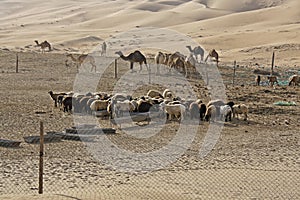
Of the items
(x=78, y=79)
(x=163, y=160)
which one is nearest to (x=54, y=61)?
(x=78, y=79)

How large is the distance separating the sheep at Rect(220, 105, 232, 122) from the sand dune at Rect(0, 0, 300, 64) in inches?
998

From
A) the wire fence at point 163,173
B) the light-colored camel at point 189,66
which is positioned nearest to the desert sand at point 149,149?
the wire fence at point 163,173

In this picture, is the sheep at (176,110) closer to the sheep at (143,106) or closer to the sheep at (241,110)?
the sheep at (143,106)

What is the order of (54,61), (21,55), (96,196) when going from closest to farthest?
1. (96,196)
2. (54,61)
3. (21,55)

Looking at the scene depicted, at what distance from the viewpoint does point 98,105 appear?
1888 centimetres

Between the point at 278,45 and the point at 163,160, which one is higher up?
the point at 278,45

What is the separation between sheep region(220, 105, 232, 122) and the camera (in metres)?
18.4

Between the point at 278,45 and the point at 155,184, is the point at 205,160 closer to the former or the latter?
the point at 155,184

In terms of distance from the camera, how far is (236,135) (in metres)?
16.7

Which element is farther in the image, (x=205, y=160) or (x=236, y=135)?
(x=236, y=135)

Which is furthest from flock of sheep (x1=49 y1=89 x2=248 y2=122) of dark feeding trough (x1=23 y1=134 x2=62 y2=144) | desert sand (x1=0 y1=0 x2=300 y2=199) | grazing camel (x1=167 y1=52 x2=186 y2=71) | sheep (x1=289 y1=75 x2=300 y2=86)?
grazing camel (x1=167 y1=52 x2=186 y2=71)

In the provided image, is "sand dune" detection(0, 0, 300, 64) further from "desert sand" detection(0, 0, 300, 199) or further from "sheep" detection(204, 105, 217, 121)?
"sheep" detection(204, 105, 217, 121)

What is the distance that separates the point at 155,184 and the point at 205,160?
243cm

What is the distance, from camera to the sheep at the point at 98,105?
18.8m
